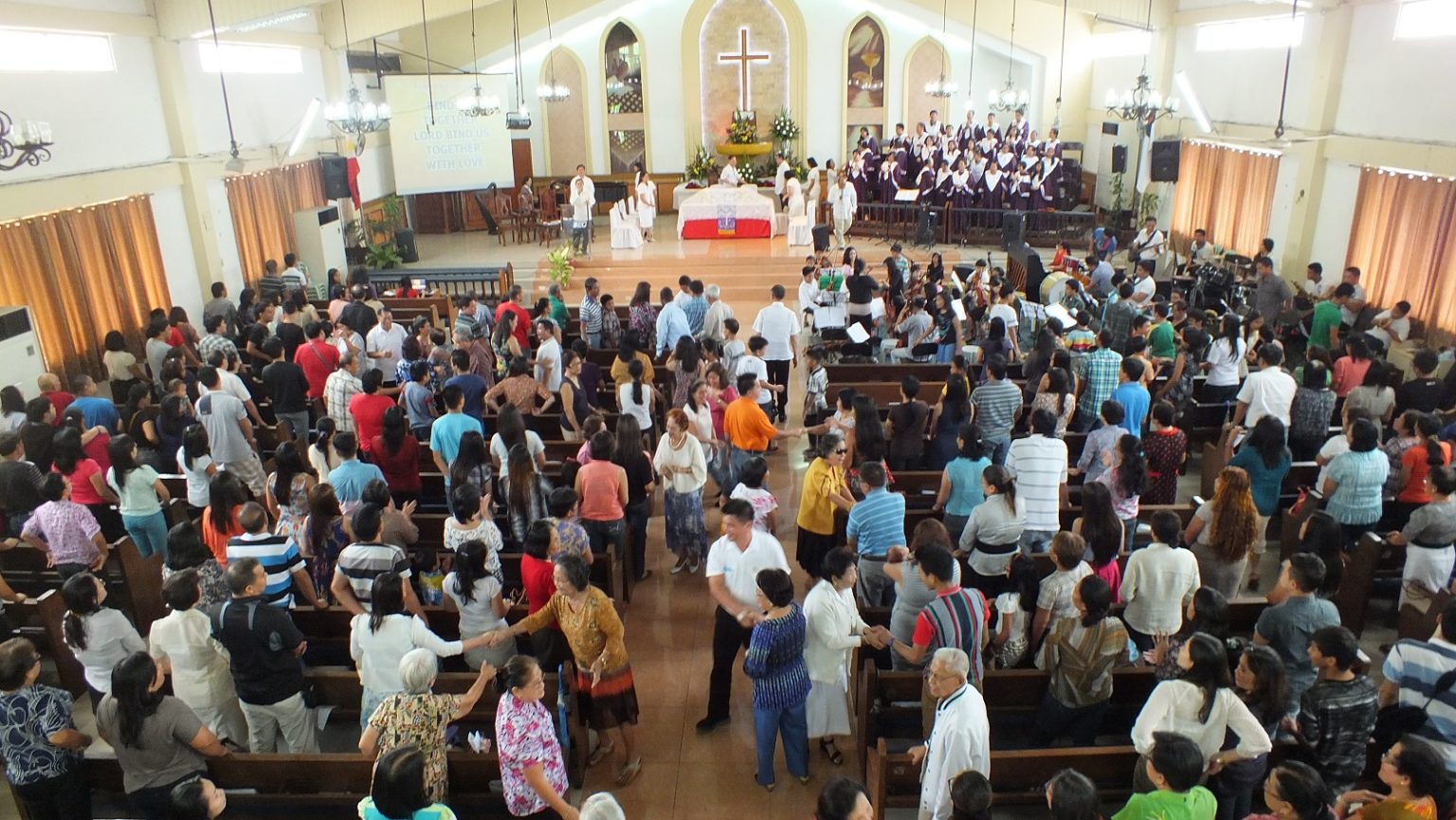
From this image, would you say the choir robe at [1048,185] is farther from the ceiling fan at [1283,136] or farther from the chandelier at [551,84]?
the chandelier at [551,84]

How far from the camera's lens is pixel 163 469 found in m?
6.89

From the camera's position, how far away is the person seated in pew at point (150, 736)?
3473mm

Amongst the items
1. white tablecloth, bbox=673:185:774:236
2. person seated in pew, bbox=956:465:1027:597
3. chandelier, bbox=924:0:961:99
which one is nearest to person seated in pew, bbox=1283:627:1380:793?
person seated in pew, bbox=956:465:1027:597

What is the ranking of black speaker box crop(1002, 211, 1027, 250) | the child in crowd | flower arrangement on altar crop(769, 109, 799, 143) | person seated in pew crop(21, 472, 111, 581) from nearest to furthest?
the child in crowd < person seated in pew crop(21, 472, 111, 581) < black speaker box crop(1002, 211, 1027, 250) < flower arrangement on altar crop(769, 109, 799, 143)

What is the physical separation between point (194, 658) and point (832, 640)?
2810mm

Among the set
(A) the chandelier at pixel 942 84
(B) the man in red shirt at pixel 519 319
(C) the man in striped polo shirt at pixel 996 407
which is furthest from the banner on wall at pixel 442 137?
(C) the man in striped polo shirt at pixel 996 407

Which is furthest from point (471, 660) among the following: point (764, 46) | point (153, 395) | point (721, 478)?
point (764, 46)

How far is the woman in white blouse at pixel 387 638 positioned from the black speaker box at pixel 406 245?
44.4 feet

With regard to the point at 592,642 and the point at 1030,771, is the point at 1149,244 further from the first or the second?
the point at 592,642

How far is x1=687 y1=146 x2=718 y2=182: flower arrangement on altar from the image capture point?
20.4 m

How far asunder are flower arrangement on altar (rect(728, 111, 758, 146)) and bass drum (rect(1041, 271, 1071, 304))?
10351 millimetres

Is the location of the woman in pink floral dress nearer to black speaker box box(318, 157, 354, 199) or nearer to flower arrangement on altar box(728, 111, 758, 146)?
black speaker box box(318, 157, 354, 199)

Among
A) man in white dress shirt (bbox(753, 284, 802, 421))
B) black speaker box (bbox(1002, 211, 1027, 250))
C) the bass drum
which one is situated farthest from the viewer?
black speaker box (bbox(1002, 211, 1027, 250))

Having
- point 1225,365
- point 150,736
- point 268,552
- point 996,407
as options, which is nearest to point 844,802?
point 150,736
